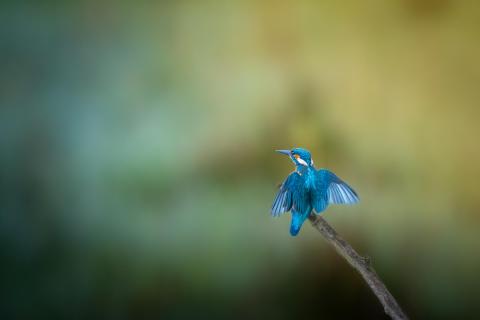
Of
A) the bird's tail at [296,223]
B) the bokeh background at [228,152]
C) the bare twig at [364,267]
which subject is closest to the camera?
the bare twig at [364,267]

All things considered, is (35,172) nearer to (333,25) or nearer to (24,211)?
(24,211)

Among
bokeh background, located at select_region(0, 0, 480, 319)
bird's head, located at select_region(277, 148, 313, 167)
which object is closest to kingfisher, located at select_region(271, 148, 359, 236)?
bird's head, located at select_region(277, 148, 313, 167)

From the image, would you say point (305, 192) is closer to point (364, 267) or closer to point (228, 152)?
point (364, 267)

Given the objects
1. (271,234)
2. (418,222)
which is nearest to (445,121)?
(418,222)

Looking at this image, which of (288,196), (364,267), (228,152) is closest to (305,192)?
(288,196)

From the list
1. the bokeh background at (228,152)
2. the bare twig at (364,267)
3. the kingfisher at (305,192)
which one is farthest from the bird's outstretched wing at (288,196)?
the bokeh background at (228,152)

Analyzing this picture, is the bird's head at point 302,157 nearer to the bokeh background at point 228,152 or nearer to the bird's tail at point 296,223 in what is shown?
the bird's tail at point 296,223
